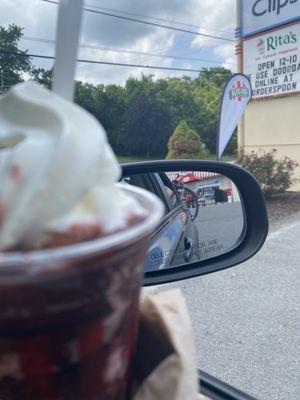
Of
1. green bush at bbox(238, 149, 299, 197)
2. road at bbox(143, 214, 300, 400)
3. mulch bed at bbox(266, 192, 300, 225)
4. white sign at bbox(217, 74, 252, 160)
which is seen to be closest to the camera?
road at bbox(143, 214, 300, 400)

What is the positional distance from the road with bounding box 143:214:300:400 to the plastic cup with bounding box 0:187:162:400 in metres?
3.00

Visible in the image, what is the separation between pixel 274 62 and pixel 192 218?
1180 cm

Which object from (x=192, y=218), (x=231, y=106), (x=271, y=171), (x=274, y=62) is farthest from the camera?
(x=274, y=62)

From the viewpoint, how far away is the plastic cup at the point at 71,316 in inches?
27.3

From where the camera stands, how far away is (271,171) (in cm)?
1247

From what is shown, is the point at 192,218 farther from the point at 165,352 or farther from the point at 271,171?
the point at 271,171

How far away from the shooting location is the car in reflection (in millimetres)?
2303

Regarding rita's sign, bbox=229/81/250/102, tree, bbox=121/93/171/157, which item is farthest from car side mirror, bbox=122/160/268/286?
tree, bbox=121/93/171/157

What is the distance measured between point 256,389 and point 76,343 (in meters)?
3.20

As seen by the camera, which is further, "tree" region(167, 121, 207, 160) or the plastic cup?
"tree" region(167, 121, 207, 160)

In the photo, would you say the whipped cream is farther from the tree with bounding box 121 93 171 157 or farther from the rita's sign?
the tree with bounding box 121 93 171 157

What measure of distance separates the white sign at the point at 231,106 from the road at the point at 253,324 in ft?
11.1

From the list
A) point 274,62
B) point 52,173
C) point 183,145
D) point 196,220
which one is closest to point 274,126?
point 274,62

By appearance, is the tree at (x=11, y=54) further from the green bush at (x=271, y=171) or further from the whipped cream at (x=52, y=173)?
the whipped cream at (x=52, y=173)
